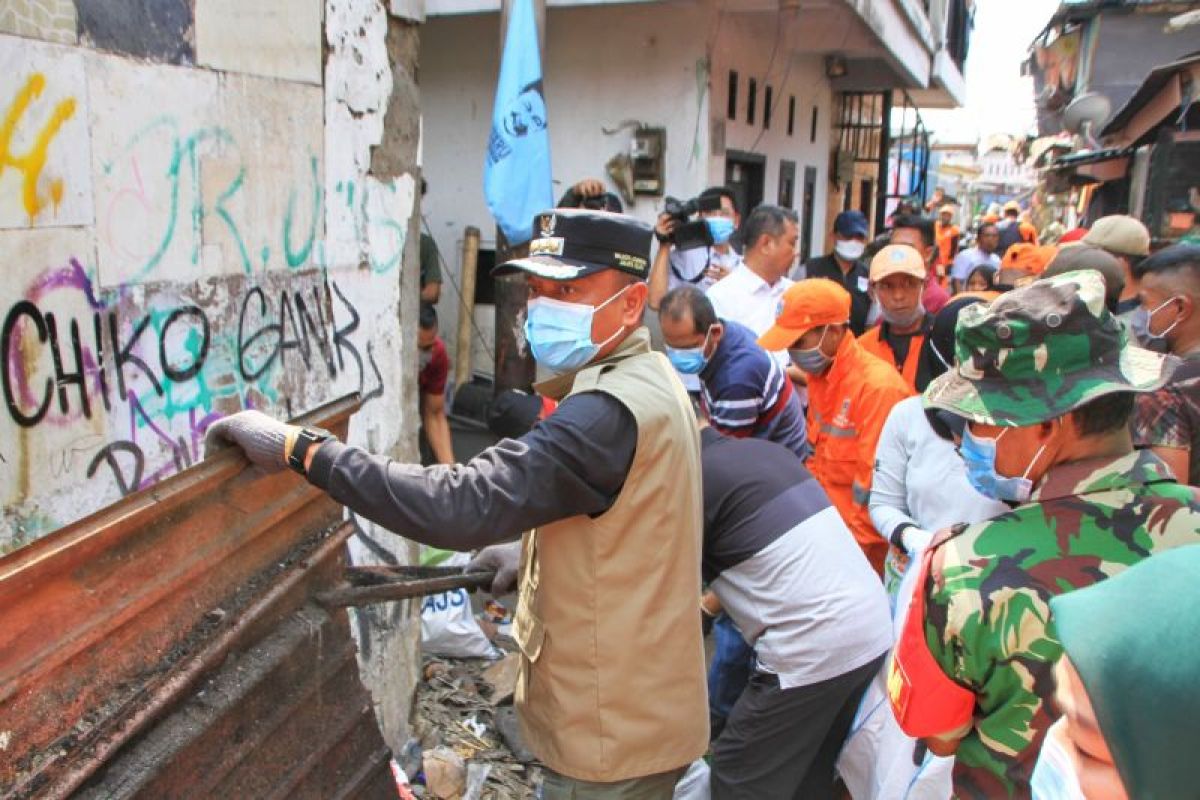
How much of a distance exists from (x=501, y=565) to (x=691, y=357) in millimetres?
1512

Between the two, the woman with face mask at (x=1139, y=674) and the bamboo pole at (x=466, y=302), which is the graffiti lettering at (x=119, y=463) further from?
the bamboo pole at (x=466, y=302)

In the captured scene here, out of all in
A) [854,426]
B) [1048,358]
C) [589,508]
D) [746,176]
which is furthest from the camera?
[746,176]

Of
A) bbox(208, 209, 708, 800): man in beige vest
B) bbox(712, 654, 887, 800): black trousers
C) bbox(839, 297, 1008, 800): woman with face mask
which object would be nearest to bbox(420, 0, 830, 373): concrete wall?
bbox(839, 297, 1008, 800): woman with face mask

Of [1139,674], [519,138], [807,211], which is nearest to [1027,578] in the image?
[1139,674]

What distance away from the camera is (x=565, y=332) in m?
2.16

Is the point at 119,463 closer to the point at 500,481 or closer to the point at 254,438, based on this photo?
the point at 254,438

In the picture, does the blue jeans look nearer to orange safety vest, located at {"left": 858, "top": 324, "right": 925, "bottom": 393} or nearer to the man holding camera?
orange safety vest, located at {"left": 858, "top": 324, "right": 925, "bottom": 393}

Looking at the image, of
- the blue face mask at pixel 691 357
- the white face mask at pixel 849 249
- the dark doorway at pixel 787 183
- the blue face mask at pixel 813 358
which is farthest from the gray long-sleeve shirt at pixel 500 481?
the dark doorway at pixel 787 183

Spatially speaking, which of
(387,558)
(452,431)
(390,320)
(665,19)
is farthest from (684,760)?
(665,19)

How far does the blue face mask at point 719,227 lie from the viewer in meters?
6.19

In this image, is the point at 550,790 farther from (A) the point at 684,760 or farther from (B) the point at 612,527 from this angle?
(B) the point at 612,527

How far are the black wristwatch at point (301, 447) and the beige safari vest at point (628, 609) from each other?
1.80 feet

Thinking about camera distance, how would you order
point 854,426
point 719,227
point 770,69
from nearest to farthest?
point 854,426 < point 719,227 < point 770,69

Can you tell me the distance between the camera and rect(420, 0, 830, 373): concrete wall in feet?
24.6
